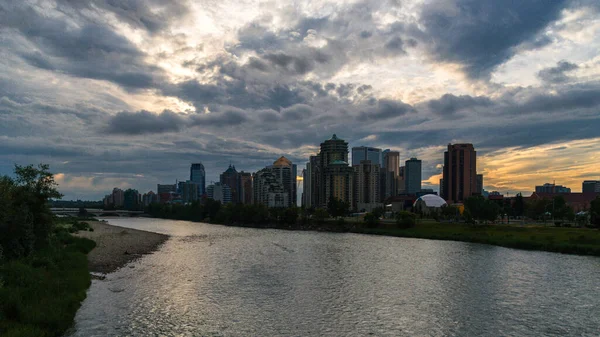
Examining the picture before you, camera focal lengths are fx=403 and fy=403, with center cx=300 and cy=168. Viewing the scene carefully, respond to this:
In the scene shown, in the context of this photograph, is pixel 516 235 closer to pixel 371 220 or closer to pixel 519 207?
pixel 371 220

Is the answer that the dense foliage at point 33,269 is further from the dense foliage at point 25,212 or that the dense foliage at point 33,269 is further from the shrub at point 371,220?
the shrub at point 371,220

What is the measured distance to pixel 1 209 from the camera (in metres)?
38.4

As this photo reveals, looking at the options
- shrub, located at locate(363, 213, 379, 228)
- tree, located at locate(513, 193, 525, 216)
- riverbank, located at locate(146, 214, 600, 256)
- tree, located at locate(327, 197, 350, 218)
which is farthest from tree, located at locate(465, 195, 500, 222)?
tree, located at locate(327, 197, 350, 218)

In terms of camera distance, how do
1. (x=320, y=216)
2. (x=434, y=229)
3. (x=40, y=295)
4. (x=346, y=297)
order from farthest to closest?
(x=320, y=216)
(x=434, y=229)
(x=346, y=297)
(x=40, y=295)

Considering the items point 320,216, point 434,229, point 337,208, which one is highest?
point 337,208

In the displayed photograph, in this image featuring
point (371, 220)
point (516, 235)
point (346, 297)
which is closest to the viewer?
point (346, 297)

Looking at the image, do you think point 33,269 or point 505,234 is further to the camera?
point 505,234

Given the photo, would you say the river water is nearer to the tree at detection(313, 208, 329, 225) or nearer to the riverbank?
the riverbank

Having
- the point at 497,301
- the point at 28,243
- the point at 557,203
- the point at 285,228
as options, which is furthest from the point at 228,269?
the point at 557,203

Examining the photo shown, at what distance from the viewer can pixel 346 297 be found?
1599 inches

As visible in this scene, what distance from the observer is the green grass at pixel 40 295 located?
2616cm

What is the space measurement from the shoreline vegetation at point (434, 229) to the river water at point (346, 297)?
1230 centimetres

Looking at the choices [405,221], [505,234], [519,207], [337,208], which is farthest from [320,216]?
[519,207]

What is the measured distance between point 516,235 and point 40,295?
94.6 metres
